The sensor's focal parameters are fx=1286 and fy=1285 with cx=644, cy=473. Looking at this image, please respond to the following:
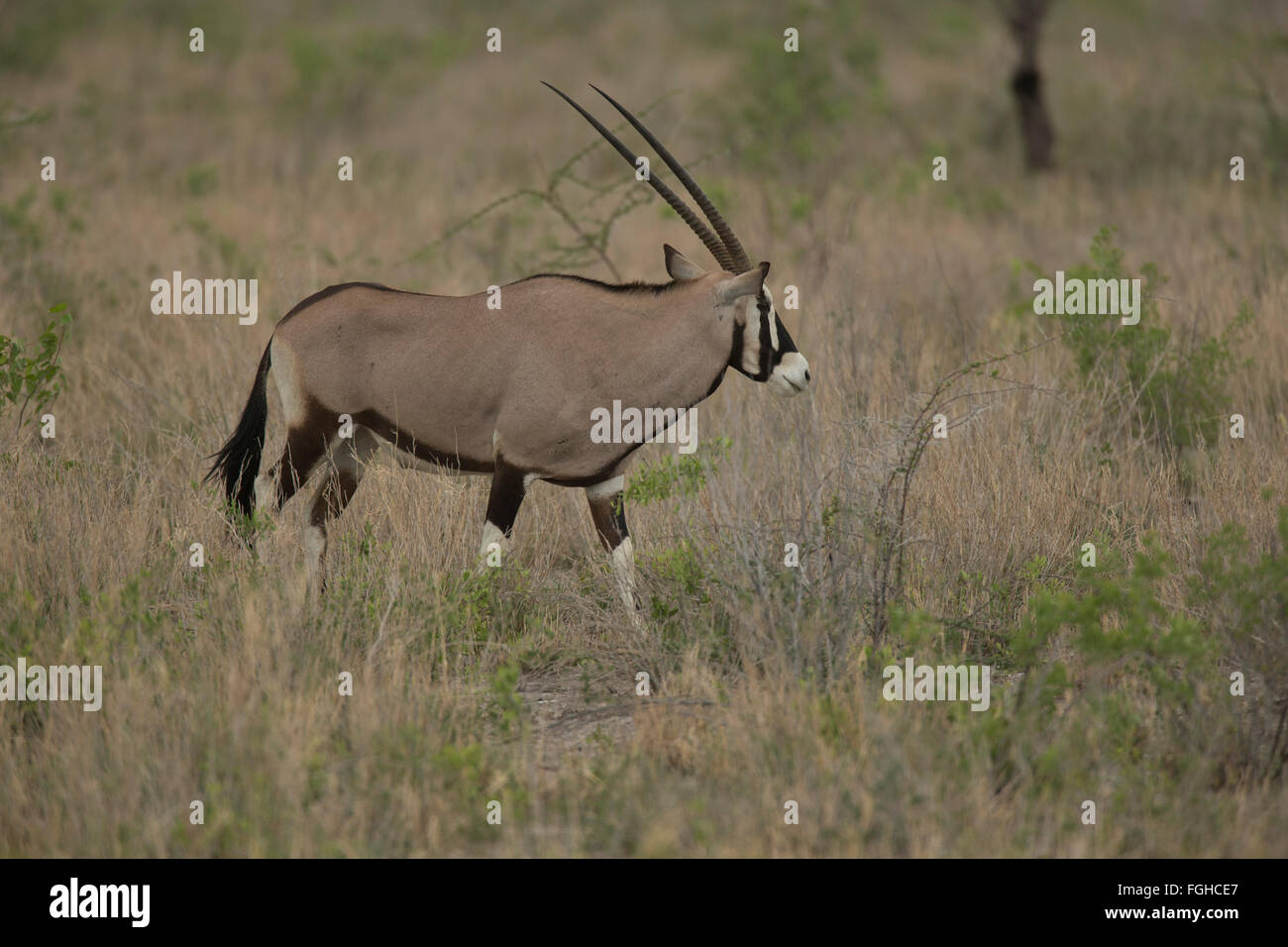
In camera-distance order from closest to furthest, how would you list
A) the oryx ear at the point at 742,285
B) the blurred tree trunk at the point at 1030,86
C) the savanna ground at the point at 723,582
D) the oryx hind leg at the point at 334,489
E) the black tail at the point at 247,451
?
the savanna ground at the point at 723,582 → the oryx ear at the point at 742,285 → the oryx hind leg at the point at 334,489 → the black tail at the point at 247,451 → the blurred tree trunk at the point at 1030,86

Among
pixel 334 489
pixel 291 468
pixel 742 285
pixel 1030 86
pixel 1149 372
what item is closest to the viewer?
pixel 742 285

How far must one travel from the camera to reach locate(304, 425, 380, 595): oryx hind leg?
5.23m

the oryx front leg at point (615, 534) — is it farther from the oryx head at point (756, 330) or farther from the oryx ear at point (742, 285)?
the oryx ear at point (742, 285)

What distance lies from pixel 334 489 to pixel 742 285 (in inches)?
75.7

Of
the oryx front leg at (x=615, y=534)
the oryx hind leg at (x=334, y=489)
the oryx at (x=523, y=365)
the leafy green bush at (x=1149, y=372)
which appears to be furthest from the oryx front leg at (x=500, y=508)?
the leafy green bush at (x=1149, y=372)

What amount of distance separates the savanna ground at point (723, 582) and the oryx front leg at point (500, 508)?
236 mm

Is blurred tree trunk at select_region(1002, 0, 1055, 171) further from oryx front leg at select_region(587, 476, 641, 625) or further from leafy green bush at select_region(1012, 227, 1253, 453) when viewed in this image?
oryx front leg at select_region(587, 476, 641, 625)

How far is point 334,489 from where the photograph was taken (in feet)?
17.6

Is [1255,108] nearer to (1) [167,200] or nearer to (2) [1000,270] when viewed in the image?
(2) [1000,270]

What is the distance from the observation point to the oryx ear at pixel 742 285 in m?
4.73

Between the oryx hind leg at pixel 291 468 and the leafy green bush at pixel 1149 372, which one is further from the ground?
the leafy green bush at pixel 1149 372

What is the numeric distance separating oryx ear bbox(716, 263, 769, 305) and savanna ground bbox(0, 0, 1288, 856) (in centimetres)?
62

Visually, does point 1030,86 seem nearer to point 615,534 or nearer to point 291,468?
point 615,534

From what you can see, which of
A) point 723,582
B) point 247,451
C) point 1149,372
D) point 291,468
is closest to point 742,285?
point 723,582
